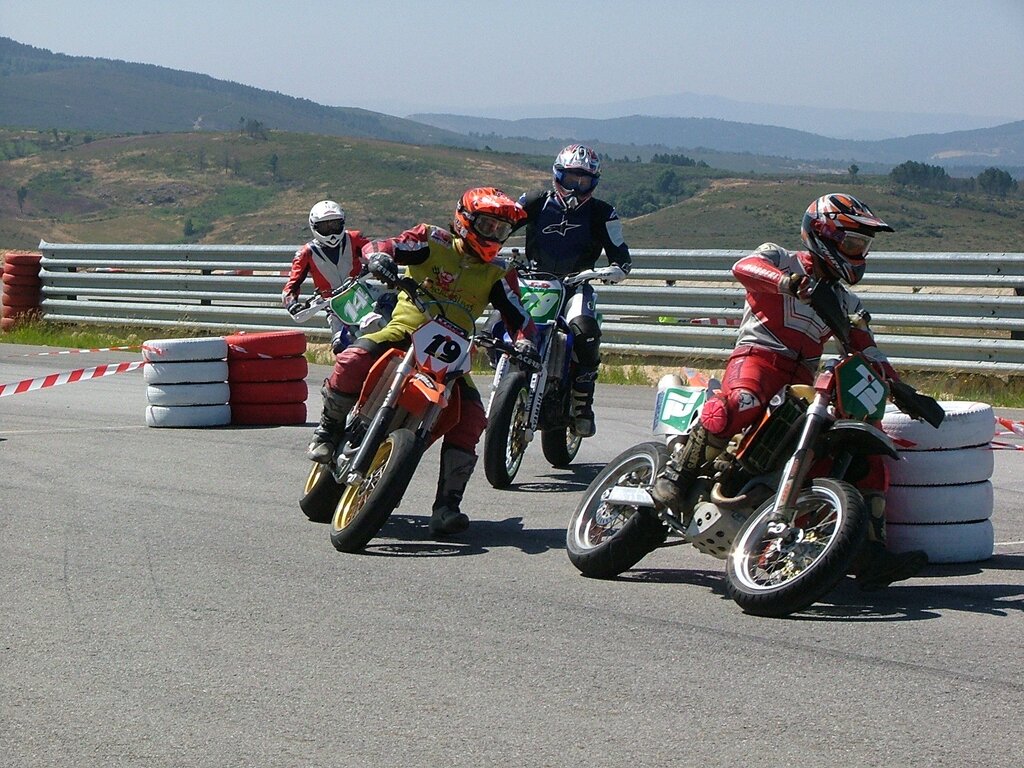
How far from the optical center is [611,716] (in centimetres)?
486

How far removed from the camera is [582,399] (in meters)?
10.2

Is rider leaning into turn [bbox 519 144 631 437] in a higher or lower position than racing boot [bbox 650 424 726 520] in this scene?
higher

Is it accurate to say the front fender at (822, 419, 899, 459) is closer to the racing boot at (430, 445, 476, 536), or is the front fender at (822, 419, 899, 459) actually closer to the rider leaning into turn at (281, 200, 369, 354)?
the racing boot at (430, 445, 476, 536)

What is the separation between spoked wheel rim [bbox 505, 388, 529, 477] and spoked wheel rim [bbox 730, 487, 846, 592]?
333cm

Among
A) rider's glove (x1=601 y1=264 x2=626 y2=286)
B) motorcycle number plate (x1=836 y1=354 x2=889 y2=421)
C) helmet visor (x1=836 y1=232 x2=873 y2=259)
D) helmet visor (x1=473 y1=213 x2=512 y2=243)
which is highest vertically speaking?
helmet visor (x1=836 y1=232 x2=873 y2=259)

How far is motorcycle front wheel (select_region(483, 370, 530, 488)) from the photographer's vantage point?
9383mm

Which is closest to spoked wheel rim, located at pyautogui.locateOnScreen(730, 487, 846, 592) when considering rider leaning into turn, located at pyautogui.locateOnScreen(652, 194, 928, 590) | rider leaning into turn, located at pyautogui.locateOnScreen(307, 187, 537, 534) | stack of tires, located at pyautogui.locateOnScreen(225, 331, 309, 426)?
rider leaning into turn, located at pyautogui.locateOnScreen(652, 194, 928, 590)

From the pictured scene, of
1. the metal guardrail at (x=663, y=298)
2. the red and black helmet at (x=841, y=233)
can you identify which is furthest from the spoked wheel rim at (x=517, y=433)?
the metal guardrail at (x=663, y=298)

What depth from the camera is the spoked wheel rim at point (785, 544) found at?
6152 millimetres

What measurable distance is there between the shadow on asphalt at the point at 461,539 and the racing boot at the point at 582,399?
173cm

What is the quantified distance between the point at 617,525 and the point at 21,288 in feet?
54.8

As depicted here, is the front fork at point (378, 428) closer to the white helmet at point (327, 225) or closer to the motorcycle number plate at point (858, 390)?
the motorcycle number plate at point (858, 390)

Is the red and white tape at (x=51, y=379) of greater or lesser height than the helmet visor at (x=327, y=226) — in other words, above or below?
below

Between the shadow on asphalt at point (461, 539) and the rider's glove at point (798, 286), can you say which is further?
the shadow on asphalt at point (461, 539)
